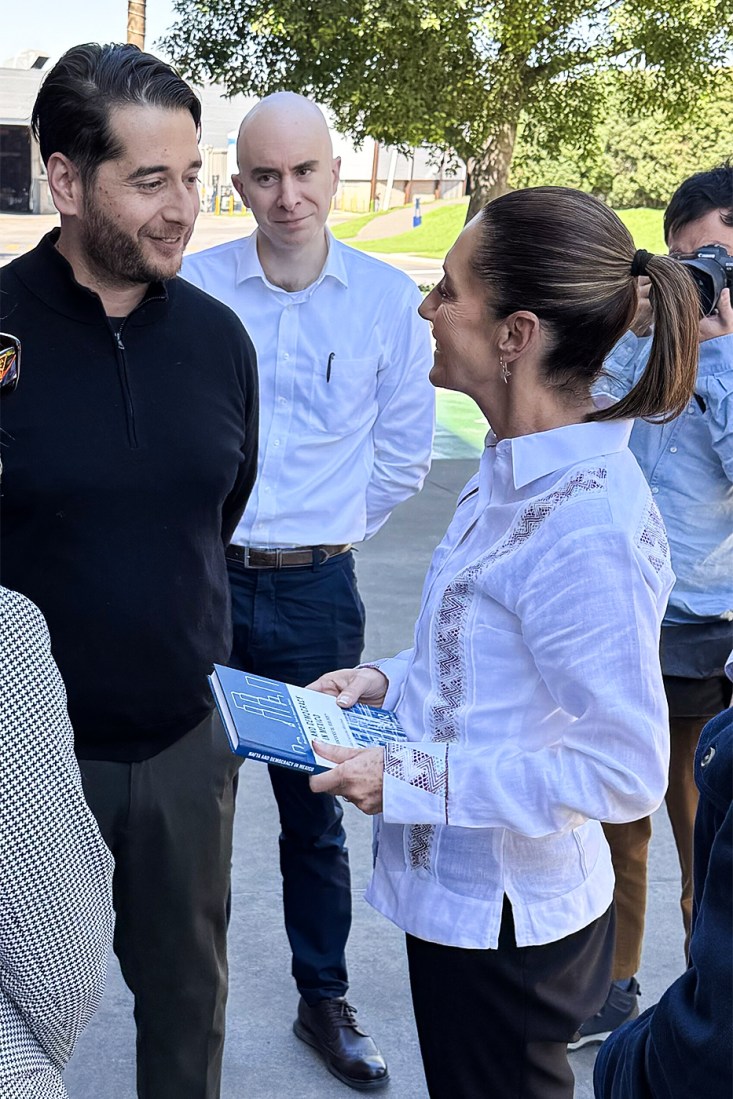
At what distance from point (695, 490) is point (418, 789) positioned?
1403 mm

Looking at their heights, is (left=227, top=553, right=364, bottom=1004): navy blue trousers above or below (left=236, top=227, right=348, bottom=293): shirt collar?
below

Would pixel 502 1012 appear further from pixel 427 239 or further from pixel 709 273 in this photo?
pixel 427 239

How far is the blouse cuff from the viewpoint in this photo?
1.70 metres


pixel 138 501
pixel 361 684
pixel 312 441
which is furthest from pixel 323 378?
pixel 361 684

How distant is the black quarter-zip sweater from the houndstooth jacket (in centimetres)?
74

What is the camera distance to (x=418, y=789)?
5.60 ft

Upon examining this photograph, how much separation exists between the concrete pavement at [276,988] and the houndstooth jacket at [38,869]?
5.11 feet

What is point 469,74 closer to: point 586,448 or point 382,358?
point 382,358

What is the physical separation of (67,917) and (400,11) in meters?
15.0

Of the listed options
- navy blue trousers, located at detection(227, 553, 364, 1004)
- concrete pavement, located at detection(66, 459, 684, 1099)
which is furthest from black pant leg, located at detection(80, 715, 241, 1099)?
navy blue trousers, located at detection(227, 553, 364, 1004)

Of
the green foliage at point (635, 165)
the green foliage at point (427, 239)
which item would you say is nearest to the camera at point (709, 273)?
the green foliage at point (427, 239)

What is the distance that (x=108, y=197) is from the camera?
228cm

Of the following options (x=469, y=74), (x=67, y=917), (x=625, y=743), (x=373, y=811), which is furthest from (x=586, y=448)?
(x=469, y=74)

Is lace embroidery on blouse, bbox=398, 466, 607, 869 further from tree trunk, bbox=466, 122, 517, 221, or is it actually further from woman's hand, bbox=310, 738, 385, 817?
tree trunk, bbox=466, 122, 517, 221
